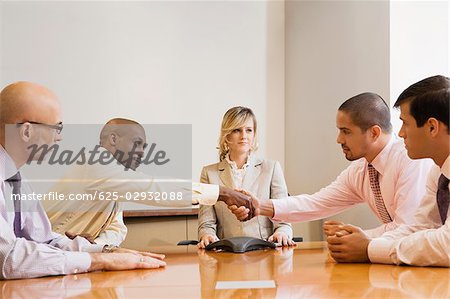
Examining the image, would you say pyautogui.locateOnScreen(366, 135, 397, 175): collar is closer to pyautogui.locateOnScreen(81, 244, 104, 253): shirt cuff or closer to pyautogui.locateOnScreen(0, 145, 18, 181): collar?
pyautogui.locateOnScreen(81, 244, 104, 253): shirt cuff

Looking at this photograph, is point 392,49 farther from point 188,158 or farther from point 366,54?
point 188,158

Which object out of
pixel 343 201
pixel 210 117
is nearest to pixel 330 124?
pixel 210 117

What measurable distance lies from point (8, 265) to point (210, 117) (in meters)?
3.01

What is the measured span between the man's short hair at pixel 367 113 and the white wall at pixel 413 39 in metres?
0.89

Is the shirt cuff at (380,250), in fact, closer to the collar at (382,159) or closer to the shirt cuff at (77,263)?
the collar at (382,159)

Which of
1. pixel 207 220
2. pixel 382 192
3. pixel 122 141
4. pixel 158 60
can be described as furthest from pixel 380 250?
pixel 158 60

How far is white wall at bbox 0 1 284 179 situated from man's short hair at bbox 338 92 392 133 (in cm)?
200

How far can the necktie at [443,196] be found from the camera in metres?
1.96

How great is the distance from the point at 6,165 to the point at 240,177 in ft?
5.74

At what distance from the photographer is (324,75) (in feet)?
13.9

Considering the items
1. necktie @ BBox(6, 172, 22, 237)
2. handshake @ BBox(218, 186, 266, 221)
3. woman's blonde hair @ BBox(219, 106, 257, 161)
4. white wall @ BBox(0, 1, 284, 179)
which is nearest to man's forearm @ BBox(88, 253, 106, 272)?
necktie @ BBox(6, 172, 22, 237)

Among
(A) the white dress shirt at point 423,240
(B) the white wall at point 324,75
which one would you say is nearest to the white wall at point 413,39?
(B) the white wall at point 324,75

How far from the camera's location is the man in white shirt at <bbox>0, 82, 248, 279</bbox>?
64.5 inches

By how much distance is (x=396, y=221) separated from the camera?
2346 mm
